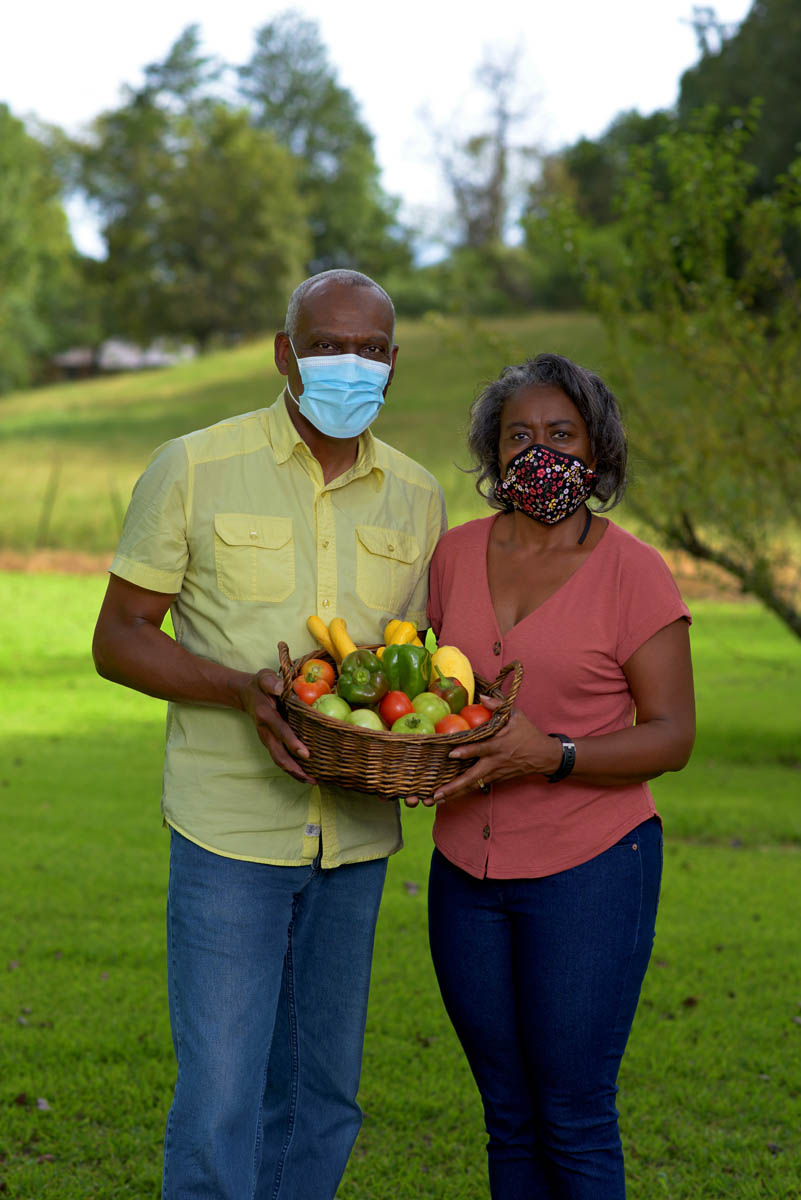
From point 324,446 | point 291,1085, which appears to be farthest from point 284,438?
point 291,1085

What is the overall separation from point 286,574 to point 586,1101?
151cm

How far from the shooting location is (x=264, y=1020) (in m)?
3.07

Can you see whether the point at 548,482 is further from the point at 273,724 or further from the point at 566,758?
the point at 273,724

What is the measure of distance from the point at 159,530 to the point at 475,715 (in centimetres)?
91

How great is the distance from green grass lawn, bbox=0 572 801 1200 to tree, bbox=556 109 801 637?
8.06 feet

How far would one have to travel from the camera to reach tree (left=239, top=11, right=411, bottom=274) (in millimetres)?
76188

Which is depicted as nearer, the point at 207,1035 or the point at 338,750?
the point at 338,750

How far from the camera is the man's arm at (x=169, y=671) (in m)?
2.85

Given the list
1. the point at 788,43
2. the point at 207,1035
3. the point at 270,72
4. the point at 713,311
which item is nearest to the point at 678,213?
the point at 713,311

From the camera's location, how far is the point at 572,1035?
3016 mm

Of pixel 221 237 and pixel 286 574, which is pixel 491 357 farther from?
pixel 221 237

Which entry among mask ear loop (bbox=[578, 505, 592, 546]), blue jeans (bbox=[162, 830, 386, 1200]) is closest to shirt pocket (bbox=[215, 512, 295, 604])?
blue jeans (bbox=[162, 830, 386, 1200])

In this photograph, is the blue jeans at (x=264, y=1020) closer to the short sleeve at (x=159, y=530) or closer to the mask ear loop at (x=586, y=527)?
the short sleeve at (x=159, y=530)

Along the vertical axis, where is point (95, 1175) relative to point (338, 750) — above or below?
below
